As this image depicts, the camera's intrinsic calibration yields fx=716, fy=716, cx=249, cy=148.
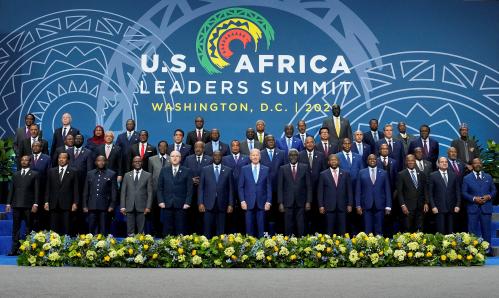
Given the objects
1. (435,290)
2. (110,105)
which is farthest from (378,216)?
(110,105)

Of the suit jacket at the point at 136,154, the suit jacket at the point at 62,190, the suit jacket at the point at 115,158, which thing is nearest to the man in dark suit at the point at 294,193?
the suit jacket at the point at 136,154

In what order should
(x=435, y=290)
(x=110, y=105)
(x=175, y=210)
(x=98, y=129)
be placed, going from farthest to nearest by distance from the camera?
(x=110, y=105), (x=98, y=129), (x=175, y=210), (x=435, y=290)

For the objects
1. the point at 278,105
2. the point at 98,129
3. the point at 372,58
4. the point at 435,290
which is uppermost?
the point at 372,58

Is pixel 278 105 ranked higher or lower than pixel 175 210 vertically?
higher

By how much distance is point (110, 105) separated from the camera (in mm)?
12688

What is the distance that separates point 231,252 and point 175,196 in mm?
1784

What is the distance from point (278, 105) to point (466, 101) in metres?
3.39

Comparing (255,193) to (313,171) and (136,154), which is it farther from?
(136,154)

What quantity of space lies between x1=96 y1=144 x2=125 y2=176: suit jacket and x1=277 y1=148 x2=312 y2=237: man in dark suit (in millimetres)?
2298

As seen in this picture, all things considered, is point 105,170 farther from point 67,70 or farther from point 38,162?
point 67,70

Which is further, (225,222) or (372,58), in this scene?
(372,58)

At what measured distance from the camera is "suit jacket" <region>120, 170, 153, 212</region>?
358 inches

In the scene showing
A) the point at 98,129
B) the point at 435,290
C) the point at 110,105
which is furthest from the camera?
the point at 110,105

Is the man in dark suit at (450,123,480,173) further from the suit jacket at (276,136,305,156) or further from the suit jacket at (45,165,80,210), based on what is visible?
the suit jacket at (45,165,80,210)
